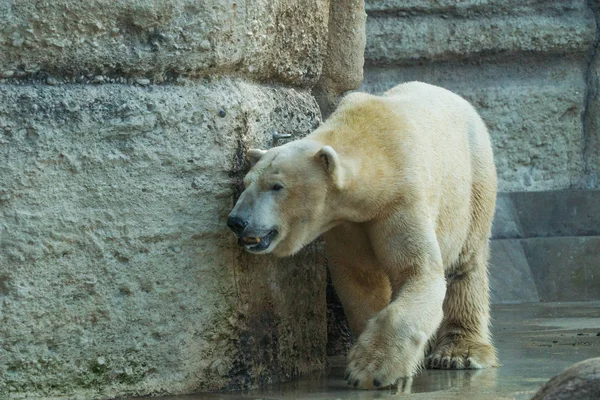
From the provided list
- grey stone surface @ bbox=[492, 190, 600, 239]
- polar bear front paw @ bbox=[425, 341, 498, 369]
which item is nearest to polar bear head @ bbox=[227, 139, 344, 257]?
polar bear front paw @ bbox=[425, 341, 498, 369]

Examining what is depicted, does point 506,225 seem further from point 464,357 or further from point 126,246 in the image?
point 126,246

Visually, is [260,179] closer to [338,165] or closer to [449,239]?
[338,165]

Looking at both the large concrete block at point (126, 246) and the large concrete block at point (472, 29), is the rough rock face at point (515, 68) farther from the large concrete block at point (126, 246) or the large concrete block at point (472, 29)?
the large concrete block at point (126, 246)

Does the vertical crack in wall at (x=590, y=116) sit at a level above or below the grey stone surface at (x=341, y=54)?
below

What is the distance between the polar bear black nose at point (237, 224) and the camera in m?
4.08

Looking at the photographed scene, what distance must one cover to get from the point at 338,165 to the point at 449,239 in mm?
972

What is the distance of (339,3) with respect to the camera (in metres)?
5.78

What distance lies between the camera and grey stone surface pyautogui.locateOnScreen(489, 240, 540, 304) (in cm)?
792

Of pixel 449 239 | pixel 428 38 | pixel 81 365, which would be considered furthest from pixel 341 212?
pixel 428 38

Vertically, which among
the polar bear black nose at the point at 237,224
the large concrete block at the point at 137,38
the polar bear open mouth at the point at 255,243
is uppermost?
the large concrete block at the point at 137,38

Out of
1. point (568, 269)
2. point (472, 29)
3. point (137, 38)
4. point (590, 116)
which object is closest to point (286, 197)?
point (137, 38)

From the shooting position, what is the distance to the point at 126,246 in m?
4.01

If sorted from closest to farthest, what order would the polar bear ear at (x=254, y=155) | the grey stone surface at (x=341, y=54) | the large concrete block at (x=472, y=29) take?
the polar bear ear at (x=254, y=155) → the grey stone surface at (x=341, y=54) → the large concrete block at (x=472, y=29)

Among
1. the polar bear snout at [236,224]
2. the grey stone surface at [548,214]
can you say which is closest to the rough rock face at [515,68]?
the grey stone surface at [548,214]
